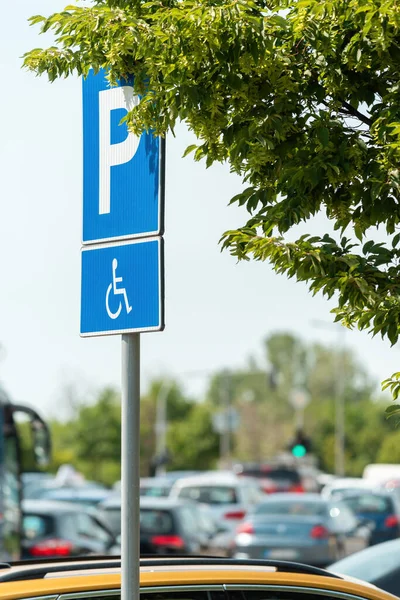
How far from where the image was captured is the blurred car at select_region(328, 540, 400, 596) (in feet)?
31.0

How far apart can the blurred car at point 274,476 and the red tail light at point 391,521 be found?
14.4 m

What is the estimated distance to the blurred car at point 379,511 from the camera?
2691cm

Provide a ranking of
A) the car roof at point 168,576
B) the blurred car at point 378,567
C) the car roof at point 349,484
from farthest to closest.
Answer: the car roof at point 349,484
the blurred car at point 378,567
the car roof at point 168,576

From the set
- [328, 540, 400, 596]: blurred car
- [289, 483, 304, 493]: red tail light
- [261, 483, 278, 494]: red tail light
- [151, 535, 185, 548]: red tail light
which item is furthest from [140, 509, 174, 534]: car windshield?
[289, 483, 304, 493]: red tail light

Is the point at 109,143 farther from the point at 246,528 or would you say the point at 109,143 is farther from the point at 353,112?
the point at 246,528

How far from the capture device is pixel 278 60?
14.0 feet

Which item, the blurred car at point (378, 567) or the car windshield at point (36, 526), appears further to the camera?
the car windshield at point (36, 526)

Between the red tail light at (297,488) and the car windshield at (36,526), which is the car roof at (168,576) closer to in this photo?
the car windshield at (36,526)

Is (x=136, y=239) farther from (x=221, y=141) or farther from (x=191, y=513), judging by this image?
(x=191, y=513)

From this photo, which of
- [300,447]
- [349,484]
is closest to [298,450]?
[300,447]

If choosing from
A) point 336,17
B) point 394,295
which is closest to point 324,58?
point 336,17

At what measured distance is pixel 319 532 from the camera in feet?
68.3

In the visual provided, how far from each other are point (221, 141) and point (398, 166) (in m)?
0.73

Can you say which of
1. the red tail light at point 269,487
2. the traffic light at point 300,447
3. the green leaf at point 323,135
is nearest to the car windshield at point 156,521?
the traffic light at point 300,447
